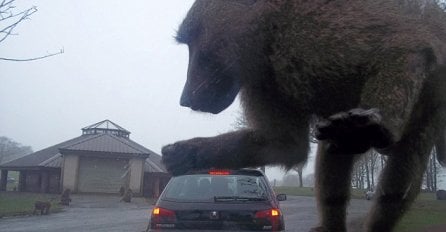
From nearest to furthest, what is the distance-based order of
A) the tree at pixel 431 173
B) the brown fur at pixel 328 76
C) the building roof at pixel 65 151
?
1. the brown fur at pixel 328 76
2. the tree at pixel 431 173
3. the building roof at pixel 65 151

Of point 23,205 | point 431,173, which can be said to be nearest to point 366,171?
point 431,173

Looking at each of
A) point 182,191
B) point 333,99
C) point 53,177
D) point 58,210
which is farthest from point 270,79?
point 53,177

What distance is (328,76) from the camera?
1.43m

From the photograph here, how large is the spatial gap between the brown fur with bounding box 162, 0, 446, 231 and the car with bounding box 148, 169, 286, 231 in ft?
11.7

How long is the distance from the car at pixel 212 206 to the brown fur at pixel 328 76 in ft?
11.7

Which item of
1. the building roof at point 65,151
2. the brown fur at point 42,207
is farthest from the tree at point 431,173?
the brown fur at point 42,207

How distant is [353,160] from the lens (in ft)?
6.82

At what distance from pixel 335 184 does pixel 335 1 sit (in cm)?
84

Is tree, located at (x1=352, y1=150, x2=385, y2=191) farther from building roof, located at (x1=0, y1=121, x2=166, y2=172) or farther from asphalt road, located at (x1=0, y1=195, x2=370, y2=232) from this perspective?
asphalt road, located at (x1=0, y1=195, x2=370, y2=232)

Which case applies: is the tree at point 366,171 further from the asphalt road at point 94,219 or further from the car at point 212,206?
the asphalt road at point 94,219

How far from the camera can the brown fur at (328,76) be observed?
133 cm

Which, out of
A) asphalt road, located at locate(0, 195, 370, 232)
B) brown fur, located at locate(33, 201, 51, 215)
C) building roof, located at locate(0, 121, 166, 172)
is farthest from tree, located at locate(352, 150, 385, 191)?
brown fur, located at locate(33, 201, 51, 215)

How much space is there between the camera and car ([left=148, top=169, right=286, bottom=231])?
220 inches

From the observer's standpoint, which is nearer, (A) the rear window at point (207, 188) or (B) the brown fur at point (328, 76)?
(B) the brown fur at point (328, 76)
